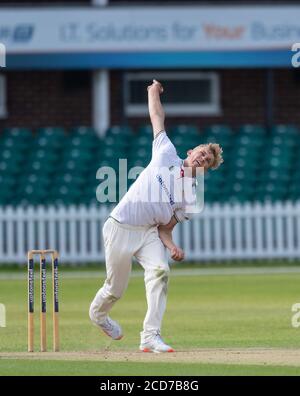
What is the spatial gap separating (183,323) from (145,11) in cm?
1226

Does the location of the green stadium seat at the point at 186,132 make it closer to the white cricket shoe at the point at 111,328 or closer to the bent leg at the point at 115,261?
the white cricket shoe at the point at 111,328

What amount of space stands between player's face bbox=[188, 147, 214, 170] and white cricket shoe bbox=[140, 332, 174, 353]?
1.52m

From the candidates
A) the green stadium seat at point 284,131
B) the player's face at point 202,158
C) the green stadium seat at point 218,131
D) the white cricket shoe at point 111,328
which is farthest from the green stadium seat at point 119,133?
the player's face at point 202,158

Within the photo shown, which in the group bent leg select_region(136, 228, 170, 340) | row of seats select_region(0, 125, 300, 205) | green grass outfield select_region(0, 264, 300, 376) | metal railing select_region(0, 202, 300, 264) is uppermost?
row of seats select_region(0, 125, 300, 205)

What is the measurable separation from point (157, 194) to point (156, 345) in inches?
52.1

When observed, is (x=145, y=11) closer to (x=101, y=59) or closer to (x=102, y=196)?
(x=101, y=59)

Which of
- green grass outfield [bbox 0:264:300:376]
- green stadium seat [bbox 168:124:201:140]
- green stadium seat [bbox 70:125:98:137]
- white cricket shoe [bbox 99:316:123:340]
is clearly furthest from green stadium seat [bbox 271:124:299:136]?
white cricket shoe [bbox 99:316:123:340]

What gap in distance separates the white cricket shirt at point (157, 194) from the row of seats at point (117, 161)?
12.4 m

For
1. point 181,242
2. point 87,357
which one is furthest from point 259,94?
point 87,357

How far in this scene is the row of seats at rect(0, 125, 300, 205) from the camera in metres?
25.2

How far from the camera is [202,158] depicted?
11914 millimetres

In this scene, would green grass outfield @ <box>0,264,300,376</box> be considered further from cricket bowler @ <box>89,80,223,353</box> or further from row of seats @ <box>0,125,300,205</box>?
row of seats @ <box>0,125,300,205</box>

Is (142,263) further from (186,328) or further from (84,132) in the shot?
(84,132)

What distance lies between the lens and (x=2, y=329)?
1502 cm
